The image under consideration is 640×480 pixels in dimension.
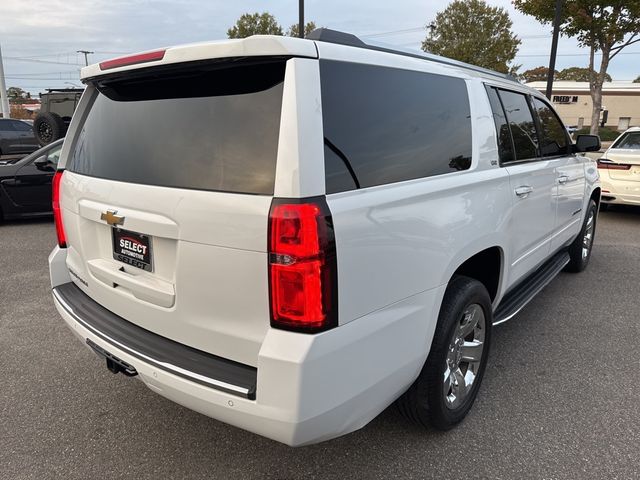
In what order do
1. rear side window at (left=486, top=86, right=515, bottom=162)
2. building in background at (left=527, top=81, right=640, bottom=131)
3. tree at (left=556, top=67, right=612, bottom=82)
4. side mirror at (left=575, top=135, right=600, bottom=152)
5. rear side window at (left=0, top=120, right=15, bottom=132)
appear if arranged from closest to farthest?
rear side window at (left=486, top=86, right=515, bottom=162), side mirror at (left=575, top=135, right=600, bottom=152), rear side window at (left=0, top=120, right=15, bottom=132), building in background at (left=527, top=81, right=640, bottom=131), tree at (left=556, top=67, right=612, bottom=82)

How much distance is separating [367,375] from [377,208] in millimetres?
658

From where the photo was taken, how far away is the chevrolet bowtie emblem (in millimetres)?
2205

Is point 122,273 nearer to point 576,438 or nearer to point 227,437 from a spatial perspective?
point 227,437

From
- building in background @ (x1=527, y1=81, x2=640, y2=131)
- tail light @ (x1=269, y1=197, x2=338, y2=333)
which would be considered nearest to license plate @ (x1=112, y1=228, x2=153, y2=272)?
tail light @ (x1=269, y1=197, x2=338, y2=333)

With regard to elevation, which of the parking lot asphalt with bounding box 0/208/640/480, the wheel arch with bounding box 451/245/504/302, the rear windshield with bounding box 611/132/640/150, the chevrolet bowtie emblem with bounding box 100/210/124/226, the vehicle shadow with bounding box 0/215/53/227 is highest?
the rear windshield with bounding box 611/132/640/150

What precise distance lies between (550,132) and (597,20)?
1349cm

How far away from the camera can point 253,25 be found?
2717cm

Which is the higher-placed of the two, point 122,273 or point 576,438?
point 122,273

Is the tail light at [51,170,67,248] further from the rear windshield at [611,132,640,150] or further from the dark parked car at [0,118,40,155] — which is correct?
the dark parked car at [0,118,40,155]

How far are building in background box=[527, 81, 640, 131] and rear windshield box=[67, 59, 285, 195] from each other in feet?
194

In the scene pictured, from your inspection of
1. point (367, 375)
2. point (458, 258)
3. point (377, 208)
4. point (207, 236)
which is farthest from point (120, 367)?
point (458, 258)

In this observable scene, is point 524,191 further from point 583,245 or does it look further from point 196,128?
point 583,245

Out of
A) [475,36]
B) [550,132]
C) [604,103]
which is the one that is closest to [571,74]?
[604,103]

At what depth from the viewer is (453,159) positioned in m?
2.60
